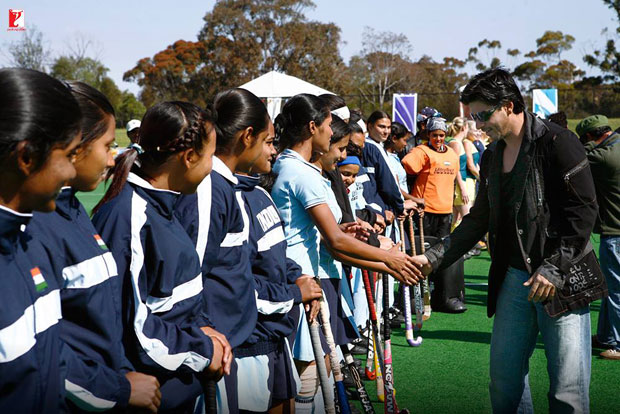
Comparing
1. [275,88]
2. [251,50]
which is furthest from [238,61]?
[275,88]

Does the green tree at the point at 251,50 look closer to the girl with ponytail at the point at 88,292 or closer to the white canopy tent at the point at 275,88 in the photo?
the white canopy tent at the point at 275,88

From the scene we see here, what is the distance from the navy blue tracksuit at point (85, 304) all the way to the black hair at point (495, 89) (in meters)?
2.27

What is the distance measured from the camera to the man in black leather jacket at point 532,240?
3494mm

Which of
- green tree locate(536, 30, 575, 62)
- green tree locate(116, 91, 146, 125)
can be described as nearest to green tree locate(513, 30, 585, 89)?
green tree locate(536, 30, 575, 62)

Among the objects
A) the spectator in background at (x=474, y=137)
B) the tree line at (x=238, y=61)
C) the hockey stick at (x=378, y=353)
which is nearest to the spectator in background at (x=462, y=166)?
the spectator in background at (x=474, y=137)

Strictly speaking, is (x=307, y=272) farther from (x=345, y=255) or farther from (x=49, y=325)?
(x=49, y=325)

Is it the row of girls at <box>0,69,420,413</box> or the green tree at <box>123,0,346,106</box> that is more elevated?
the green tree at <box>123,0,346,106</box>

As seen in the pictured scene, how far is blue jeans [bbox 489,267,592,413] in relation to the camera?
3514mm

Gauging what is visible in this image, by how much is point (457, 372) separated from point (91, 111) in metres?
4.52

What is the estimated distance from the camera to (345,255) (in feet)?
13.9

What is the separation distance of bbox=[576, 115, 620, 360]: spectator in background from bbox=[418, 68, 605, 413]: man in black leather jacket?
3.09 m

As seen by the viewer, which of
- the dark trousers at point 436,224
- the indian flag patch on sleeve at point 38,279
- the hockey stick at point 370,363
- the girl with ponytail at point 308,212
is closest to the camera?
the indian flag patch on sleeve at point 38,279

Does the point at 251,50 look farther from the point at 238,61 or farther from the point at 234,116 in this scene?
the point at 234,116

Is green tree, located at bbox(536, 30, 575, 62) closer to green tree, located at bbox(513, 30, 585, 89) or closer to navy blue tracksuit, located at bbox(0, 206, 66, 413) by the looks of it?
green tree, located at bbox(513, 30, 585, 89)
